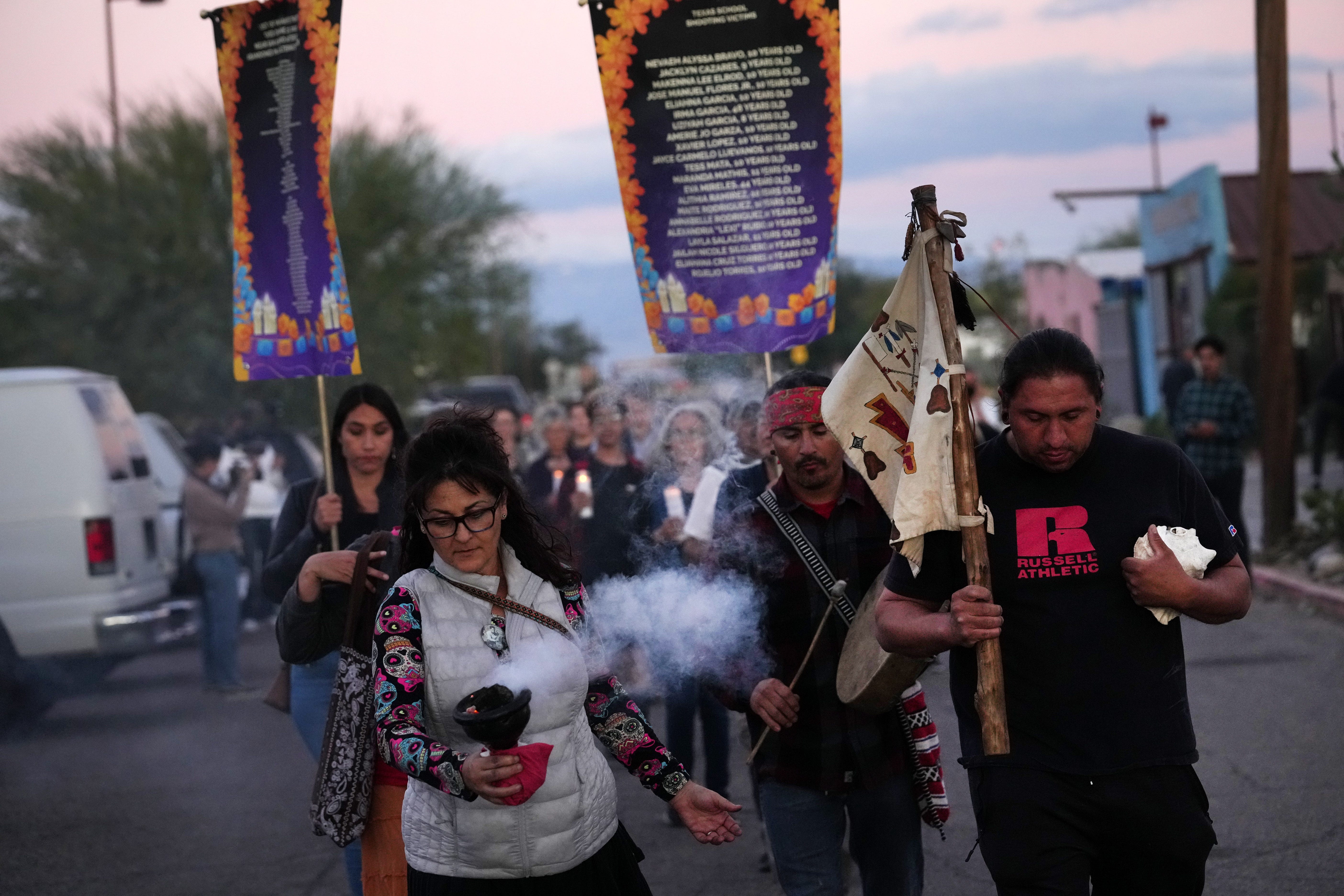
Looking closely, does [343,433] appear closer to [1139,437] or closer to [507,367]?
[1139,437]

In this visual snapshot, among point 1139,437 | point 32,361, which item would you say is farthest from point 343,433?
point 32,361

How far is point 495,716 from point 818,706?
146cm

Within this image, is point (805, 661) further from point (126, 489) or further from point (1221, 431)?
point (1221, 431)

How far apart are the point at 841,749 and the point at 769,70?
9.42 feet

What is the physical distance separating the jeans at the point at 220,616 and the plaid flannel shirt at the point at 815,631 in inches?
303

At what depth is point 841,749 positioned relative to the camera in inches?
157

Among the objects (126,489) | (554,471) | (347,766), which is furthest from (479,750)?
(126,489)

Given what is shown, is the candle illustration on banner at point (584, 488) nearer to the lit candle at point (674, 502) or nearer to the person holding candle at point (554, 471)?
the person holding candle at point (554, 471)

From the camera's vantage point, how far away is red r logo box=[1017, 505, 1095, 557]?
11.0 feet

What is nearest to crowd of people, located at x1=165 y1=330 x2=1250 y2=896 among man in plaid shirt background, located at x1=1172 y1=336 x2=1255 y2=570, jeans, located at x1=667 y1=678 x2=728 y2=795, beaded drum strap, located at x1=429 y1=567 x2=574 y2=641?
beaded drum strap, located at x1=429 y1=567 x2=574 y2=641

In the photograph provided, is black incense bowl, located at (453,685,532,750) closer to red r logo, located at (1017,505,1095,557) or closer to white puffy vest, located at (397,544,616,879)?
white puffy vest, located at (397,544,616,879)

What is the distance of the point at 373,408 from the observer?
525cm

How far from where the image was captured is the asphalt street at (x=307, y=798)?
5.98 m

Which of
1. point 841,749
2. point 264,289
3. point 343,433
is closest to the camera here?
point 841,749
